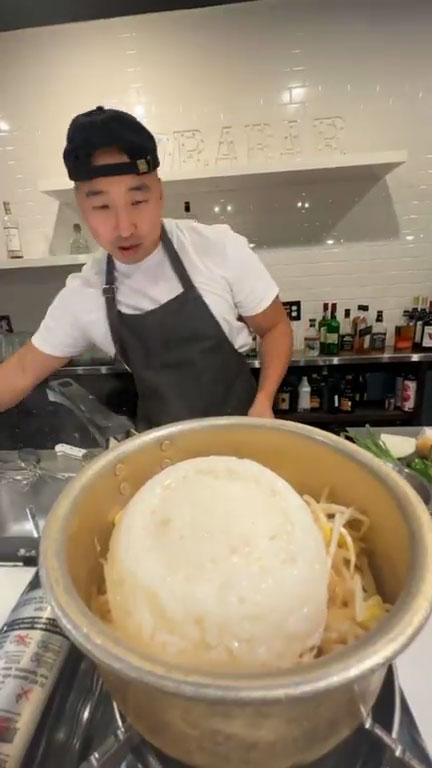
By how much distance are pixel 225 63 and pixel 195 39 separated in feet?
0.68

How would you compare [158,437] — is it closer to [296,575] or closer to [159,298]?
[296,575]

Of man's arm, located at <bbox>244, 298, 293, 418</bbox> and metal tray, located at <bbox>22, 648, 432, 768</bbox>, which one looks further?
man's arm, located at <bbox>244, 298, 293, 418</bbox>

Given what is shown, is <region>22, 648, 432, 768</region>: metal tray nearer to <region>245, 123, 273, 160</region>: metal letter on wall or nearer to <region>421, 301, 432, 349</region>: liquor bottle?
<region>421, 301, 432, 349</region>: liquor bottle

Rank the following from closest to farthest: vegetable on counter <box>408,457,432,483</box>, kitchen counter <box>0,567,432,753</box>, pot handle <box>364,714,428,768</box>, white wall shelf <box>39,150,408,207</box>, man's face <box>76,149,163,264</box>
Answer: pot handle <box>364,714,428,768</box>
kitchen counter <box>0,567,432,753</box>
vegetable on counter <box>408,457,432,483</box>
man's face <box>76,149,163,264</box>
white wall shelf <box>39,150,408,207</box>

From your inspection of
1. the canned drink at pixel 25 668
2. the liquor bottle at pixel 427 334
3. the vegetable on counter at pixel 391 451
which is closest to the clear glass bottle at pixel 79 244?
the liquor bottle at pixel 427 334

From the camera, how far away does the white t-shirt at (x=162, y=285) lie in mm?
1313

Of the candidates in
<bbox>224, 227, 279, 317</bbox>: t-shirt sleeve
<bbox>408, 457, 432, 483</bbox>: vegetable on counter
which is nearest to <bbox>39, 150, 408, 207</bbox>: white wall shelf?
<bbox>224, 227, 279, 317</bbox>: t-shirt sleeve

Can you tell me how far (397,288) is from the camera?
2.95m

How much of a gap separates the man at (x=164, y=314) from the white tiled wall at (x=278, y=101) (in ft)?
4.62

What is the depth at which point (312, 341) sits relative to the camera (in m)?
2.90

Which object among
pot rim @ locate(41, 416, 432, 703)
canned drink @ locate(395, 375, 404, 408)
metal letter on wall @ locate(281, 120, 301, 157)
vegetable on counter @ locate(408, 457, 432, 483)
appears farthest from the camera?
canned drink @ locate(395, 375, 404, 408)

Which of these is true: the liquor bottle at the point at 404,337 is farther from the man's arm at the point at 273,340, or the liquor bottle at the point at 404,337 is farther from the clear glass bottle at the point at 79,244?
the clear glass bottle at the point at 79,244

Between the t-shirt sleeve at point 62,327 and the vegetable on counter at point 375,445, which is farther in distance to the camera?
the t-shirt sleeve at point 62,327

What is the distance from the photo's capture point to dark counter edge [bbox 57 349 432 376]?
2.67m
